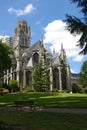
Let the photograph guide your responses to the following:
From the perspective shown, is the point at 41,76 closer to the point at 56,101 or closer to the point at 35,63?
the point at 35,63

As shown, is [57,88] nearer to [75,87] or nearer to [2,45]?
[75,87]

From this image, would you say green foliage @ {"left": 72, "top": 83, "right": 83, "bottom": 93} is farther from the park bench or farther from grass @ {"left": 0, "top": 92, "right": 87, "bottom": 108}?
the park bench

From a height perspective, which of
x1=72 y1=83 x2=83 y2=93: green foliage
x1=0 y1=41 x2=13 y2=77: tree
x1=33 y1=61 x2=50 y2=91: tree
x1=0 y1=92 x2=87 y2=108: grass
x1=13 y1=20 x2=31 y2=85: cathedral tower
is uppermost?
x1=13 y1=20 x2=31 y2=85: cathedral tower

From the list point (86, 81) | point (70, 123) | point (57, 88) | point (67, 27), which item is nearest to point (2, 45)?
point (57, 88)

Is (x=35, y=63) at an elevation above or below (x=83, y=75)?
above

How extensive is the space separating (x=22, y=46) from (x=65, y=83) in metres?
32.9

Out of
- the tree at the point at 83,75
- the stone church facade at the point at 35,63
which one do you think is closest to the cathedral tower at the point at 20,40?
the stone church facade at the point at 35,63

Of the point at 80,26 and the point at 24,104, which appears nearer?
the point at 80,26

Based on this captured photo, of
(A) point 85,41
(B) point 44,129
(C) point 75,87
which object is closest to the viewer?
(B) point 44,129

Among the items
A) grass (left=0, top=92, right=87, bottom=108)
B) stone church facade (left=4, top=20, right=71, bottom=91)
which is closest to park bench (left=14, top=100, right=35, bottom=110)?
grass (left=0, top=92, right=87, bottom=108)

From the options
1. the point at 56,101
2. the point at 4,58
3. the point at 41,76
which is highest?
the point at 4,58

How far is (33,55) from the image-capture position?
371 feet

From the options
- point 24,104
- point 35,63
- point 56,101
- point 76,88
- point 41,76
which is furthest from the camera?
point 35,63

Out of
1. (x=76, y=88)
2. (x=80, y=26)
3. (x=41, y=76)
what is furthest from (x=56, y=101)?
(x=76, y=88)
